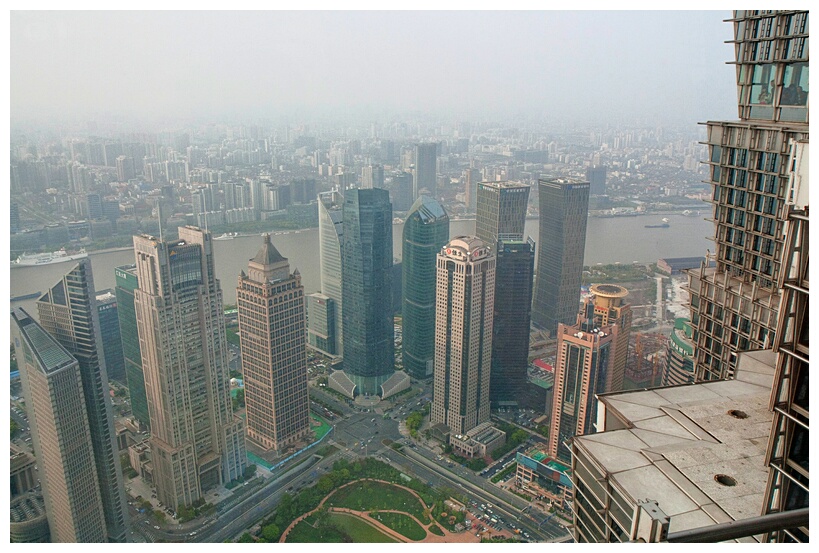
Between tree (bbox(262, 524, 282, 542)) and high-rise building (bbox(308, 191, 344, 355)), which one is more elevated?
high-rise building (bbox(308, 191, 344, 355))

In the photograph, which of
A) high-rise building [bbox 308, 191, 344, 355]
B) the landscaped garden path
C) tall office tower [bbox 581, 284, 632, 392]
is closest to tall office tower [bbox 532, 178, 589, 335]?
tall office tower [bbox 581, 284, 632, 392]

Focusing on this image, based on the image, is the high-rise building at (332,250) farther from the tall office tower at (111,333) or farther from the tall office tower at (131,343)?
the tall office tower at (131,343)

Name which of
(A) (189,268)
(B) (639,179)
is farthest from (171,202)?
(B) (639,179)

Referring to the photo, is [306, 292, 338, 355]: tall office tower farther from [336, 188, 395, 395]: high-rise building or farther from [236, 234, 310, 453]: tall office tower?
[236, 234, 310, 453]: tall office tower

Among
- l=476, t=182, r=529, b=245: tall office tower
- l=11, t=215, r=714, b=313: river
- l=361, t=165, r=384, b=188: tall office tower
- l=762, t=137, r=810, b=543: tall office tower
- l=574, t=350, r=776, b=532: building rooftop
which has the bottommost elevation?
l=11, t=215, r=714, b=313: river

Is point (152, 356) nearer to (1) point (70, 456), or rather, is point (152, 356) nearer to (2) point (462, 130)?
(1) point (70, 456)

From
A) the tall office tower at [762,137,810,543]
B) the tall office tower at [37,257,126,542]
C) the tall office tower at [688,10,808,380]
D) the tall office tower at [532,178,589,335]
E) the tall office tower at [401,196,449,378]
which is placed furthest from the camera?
the tall office tower at [532,178,589,335]

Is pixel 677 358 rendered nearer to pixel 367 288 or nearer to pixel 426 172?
pixel 367 288
